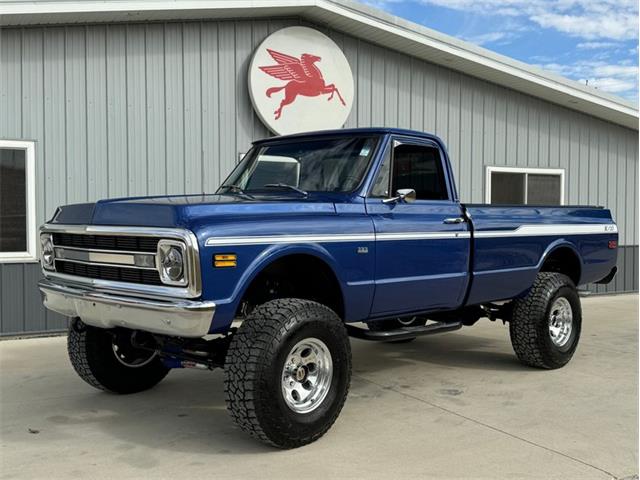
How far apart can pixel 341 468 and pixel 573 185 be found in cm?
1007

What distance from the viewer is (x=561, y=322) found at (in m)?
6.66

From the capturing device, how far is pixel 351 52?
396 inches

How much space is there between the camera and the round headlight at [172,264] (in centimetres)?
396

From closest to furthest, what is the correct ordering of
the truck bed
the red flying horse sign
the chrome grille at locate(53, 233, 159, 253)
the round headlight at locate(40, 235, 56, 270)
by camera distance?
the chrome grille at locate(53, 233, 159, 253), the round headlight at locate(40, 235, 56, 270), the truck bed, the red flying horse sign

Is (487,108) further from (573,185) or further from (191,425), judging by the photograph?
(191,425)

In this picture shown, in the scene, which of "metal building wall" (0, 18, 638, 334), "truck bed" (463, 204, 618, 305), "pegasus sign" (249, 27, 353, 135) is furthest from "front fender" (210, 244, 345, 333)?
"pegasus sign" (249, 27, 353, 135)

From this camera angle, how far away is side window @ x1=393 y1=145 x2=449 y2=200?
5.42 meters

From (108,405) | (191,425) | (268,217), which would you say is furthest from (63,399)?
(268,217)

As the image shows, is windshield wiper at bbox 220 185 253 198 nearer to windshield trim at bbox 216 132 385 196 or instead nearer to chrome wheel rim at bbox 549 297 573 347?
windshield trim at bbox 216 132 385 196

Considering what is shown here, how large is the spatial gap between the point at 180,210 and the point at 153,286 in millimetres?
499

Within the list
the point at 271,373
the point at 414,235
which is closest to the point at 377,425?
the point at 271,373

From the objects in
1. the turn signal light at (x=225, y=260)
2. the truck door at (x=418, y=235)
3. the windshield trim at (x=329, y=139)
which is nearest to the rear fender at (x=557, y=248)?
the truck door at (x=418, y=235)

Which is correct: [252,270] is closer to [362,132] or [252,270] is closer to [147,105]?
[362,132]

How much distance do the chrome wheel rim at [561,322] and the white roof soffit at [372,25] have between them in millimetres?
4981
